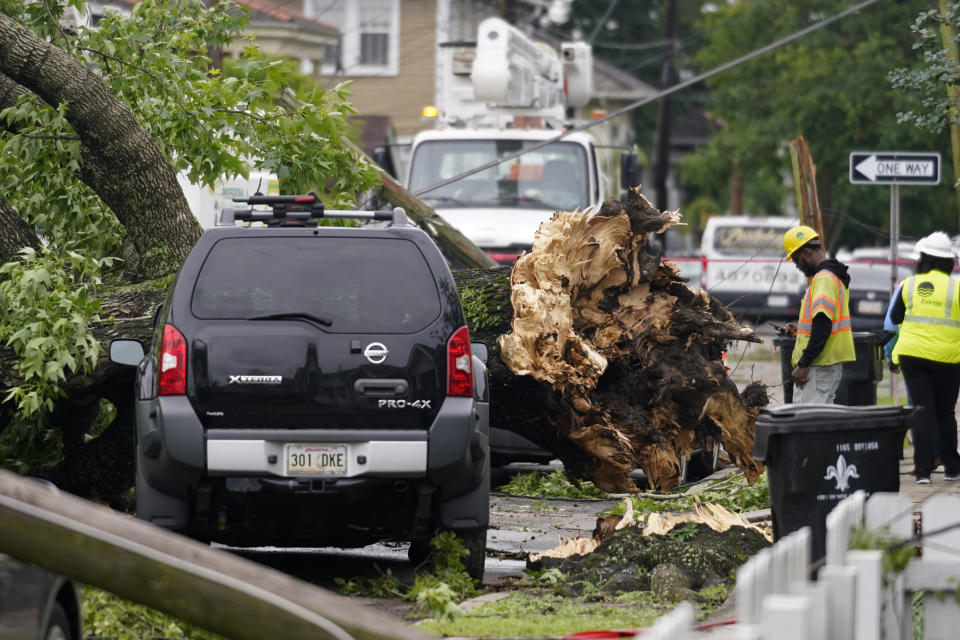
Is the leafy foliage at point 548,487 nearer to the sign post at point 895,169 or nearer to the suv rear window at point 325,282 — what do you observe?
the suv rear window at point 325,282

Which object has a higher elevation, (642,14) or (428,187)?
(642,14)

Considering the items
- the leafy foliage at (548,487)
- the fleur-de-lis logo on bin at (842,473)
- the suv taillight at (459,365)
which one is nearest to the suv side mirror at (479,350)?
the suv taillight at (459,365)

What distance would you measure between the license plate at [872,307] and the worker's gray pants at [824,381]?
1718 cm

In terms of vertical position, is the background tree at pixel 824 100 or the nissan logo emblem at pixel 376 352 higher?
the background tree at pixel 824 100

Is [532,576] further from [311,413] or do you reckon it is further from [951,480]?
[951,480]

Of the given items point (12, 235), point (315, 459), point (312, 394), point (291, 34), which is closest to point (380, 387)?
point (312, 394)

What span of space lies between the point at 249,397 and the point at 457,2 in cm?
3921

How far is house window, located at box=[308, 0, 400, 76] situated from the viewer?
147ft

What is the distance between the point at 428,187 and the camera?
19.6m

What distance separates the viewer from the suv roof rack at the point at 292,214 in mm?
8703

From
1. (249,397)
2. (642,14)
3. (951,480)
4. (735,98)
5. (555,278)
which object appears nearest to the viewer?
(249,397)

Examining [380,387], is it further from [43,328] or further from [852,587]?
[852,587]

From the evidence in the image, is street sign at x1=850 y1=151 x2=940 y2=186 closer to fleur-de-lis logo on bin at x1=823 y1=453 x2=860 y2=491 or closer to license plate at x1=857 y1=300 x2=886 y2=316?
fleur-de-lis logo on bin at x1=823 y1=453 x2=860 y2=491

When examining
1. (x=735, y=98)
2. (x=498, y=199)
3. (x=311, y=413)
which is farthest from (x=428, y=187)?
(x=735, y=98)
